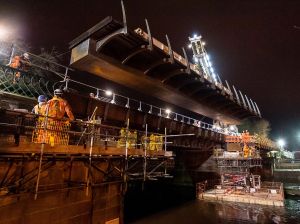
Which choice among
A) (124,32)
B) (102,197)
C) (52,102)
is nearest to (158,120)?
(124,32)

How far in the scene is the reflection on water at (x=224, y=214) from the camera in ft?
53.8

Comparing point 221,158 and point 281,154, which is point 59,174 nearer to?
point 221,158

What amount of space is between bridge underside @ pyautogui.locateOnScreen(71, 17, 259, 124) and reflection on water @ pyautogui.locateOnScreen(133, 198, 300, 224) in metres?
11.3

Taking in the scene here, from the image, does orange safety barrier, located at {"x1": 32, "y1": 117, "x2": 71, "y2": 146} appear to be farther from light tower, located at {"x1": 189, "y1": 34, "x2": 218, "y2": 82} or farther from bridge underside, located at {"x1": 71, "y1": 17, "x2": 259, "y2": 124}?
light tower, located at {"x1": 189, "y1": 34, "x2": 218, "y2": 82}

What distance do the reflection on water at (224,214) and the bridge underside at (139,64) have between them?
11316mm

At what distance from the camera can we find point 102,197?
1006cm

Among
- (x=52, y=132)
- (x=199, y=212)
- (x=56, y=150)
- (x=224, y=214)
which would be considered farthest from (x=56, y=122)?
(x=224, y=214)

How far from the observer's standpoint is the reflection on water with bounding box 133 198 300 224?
53.8 ft

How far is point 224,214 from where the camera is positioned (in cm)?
1809

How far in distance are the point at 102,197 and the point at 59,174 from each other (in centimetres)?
256

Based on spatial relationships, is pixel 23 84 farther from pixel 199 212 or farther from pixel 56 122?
pixel 199 212

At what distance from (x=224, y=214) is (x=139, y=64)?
1415 cm

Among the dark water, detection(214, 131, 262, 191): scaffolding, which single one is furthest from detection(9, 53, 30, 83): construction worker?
detection(214, 131, 262, 191): scaffolding

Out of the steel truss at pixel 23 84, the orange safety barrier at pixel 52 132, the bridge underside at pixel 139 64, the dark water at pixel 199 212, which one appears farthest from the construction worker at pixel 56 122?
the dark water at pixel 199 212
